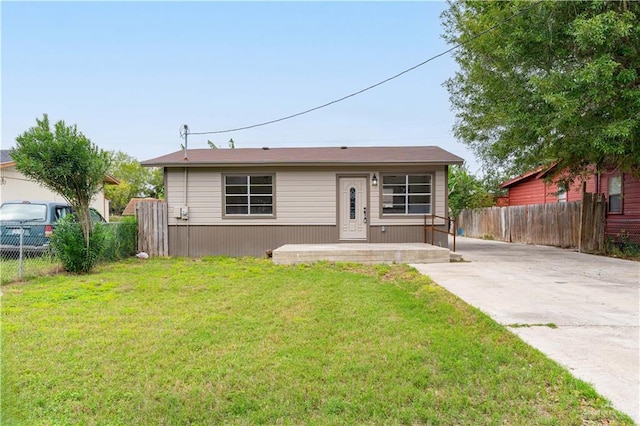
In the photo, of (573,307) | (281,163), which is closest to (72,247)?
(281,163)

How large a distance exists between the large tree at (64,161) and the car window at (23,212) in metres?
1.80

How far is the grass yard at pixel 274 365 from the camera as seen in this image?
94.5 inches

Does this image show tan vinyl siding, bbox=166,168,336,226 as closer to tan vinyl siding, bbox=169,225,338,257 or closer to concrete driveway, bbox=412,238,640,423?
tan vinyl siding, bbox=169,225,338,257

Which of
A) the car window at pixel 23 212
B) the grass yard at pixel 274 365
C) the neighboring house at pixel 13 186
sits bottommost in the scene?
the grass yard at pixel 274 365

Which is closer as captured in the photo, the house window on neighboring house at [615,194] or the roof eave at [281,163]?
the roof eave at [281,163]

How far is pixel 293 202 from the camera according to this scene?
1059 cm

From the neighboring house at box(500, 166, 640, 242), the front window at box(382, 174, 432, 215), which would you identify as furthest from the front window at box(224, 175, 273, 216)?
the neighboring house at box(500, 166, 640, 242)

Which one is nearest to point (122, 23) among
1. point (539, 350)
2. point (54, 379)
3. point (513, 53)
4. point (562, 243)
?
point (513, 53)

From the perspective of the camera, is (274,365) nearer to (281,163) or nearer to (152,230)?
(281,163)

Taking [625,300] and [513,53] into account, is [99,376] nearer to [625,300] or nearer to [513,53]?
[625,300]

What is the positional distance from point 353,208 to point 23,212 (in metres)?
8.09

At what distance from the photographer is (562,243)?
43.4ft

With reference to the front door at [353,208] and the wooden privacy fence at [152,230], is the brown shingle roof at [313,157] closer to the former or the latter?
the front door at [353,208]

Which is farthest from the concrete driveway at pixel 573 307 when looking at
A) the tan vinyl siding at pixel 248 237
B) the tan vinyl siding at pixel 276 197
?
the tan vinyl siding at pixel 276 197
